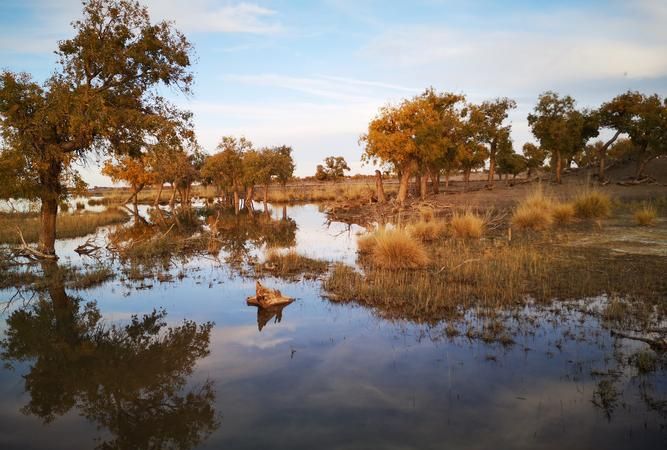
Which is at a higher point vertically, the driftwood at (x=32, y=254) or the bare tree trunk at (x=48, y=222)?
the bare tree trunk at (x=48, y=222)

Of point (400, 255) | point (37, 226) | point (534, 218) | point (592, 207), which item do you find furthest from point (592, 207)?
point (37, 226)

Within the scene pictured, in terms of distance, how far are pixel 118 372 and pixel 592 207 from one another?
2266cm

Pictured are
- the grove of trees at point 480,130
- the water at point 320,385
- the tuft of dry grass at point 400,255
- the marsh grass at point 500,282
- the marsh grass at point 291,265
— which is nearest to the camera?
the water at point 320,385

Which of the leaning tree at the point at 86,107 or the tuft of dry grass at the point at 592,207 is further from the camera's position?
the tuft of dry grass at the point at 592,207

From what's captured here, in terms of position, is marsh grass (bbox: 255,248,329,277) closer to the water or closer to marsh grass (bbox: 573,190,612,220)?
the water

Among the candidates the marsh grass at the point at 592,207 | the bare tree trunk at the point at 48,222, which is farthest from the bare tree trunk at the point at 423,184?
the bare tree trunk at the point at 48,222

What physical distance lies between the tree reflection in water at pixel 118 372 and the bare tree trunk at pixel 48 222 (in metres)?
6.65

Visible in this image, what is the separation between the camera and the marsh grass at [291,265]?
564 inches

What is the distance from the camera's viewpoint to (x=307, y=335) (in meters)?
8.53

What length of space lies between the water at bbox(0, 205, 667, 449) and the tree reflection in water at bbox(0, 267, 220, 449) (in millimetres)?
27

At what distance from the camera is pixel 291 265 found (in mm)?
14930

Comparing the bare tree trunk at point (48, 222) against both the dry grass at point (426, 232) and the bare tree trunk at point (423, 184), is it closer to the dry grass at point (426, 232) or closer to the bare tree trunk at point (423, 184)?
the dry grass at point (426, 232)

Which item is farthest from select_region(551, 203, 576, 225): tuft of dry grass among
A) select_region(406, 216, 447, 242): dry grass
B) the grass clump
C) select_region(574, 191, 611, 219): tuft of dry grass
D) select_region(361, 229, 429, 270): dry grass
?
select_region(361, 229, 429, 270): dry grass

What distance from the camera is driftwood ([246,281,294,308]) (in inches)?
413
